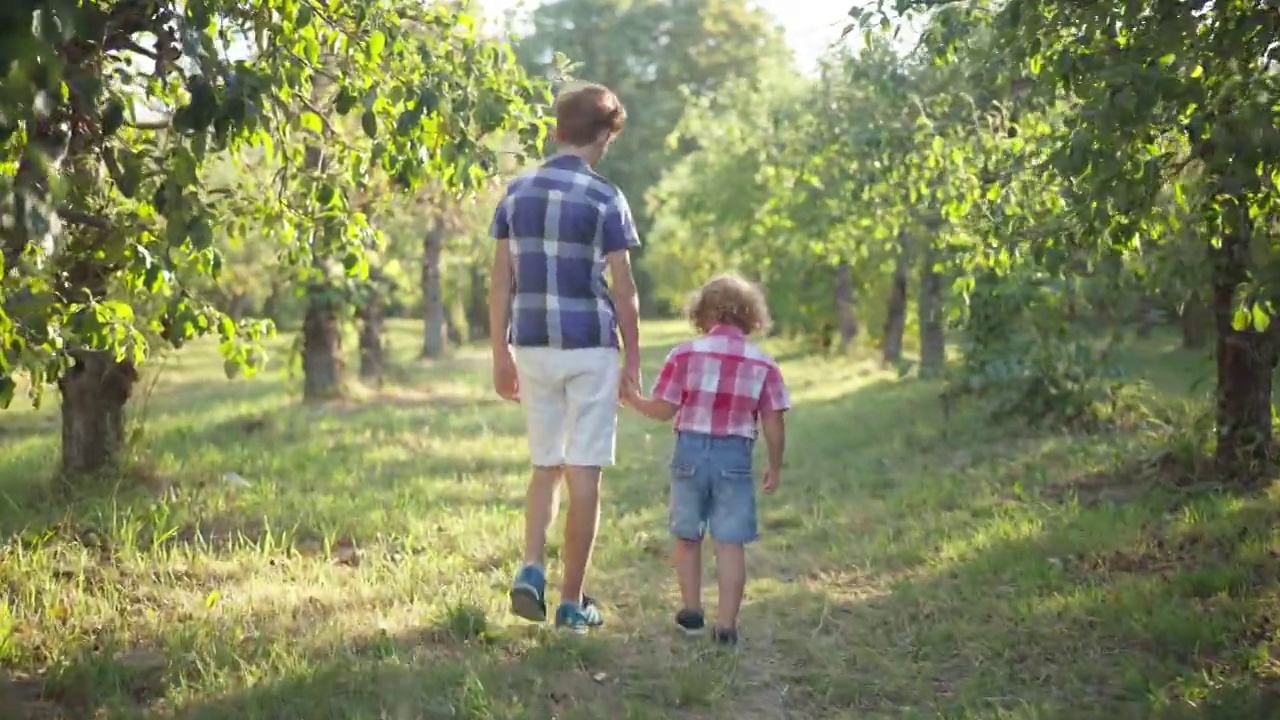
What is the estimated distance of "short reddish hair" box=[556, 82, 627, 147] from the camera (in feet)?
16.7

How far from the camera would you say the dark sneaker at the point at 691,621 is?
5434 millimetres

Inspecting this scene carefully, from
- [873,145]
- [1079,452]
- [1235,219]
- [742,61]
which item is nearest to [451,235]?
[873,145]

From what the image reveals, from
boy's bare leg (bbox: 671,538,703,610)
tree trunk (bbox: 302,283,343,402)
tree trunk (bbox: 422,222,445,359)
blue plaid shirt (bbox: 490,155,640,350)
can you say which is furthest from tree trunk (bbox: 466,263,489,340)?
blue plaid shirt (bbox: 490,155,640,350)

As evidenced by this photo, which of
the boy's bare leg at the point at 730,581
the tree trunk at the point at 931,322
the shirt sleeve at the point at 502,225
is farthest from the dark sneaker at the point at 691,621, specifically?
the tree trunk at the point at 931,322

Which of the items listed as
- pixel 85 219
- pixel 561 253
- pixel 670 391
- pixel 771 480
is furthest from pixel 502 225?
pixel 85 219

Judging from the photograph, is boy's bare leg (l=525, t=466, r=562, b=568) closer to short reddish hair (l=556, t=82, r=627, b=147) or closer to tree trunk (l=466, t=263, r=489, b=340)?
short reddish hair (l=556, t=82, r=627, b=147)

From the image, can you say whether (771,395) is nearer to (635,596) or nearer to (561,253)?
(561,253)

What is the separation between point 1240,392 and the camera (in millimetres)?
7910

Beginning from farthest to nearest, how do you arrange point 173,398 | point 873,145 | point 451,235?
point 451,235, point 173,398, point 873,145

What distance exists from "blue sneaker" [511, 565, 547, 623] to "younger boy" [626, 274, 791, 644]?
657 millimetres

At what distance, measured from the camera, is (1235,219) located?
4.73 m

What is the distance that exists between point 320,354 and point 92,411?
7.74m

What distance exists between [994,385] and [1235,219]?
23.7ft

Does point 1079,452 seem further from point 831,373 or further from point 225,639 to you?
point 831,373
